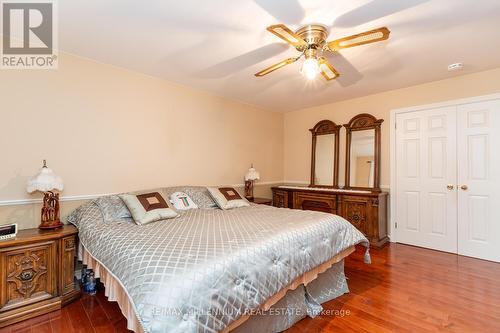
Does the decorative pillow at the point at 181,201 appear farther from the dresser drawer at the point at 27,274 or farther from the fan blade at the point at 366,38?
the fan blade at the point at 366,38

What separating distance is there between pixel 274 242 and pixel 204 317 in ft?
2.31

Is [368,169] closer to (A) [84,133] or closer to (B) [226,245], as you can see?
(B) [226,245]

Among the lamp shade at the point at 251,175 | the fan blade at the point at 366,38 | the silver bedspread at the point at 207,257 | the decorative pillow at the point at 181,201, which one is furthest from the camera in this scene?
the lamp shade at the point at 251,175

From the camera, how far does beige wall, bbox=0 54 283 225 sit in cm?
233

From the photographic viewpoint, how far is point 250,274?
1487 mm

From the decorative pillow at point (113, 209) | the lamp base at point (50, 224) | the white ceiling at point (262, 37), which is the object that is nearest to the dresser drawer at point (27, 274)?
the lamp base at point (50, 224)

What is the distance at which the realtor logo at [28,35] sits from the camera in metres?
1.95

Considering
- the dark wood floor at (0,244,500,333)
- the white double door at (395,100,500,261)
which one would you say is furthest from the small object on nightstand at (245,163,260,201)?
the white double door at (395,100,500,261)

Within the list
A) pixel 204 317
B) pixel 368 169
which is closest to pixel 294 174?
pixel 368 169

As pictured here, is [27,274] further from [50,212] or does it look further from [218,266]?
[218,266]

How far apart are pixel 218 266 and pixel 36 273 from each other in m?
1.78

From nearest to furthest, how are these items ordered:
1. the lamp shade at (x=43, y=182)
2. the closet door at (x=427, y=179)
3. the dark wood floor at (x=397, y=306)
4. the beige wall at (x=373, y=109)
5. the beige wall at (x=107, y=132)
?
1. the dark wood floor at (x=397, y=306)
2. the lamp shade at (x=43, y=182)
3. the beige wall at (x=107, y=132)
4. the beige wall at (x=373, y=109)
5. the closet door at (x=427, y=179)

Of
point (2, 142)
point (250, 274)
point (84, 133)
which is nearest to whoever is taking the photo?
point (250, 274)

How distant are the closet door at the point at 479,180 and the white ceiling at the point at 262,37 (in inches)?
25.5
